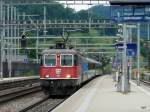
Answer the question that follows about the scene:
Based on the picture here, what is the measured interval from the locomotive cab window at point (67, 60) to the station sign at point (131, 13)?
10.2 meters

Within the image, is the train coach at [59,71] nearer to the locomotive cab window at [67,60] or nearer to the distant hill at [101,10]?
the locomotive cab window at [67,60]

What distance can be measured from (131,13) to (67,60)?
13521 mm

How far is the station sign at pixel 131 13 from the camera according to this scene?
75.7 ft

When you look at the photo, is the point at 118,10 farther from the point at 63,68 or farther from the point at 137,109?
the point at 63,68

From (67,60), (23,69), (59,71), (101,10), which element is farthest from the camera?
(23,69)

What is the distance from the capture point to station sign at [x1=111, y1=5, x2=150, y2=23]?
75.7 feet

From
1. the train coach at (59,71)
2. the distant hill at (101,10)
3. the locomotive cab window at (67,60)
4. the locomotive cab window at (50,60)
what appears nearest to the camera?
the train coach at (59,71)

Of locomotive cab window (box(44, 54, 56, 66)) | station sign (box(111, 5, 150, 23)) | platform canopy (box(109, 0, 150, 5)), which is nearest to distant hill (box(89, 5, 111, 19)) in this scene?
locomotive cab window (box(44, 54, 56, 66))

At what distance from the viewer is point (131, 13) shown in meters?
24.4

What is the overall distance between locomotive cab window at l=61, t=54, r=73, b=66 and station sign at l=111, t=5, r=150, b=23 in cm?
1025

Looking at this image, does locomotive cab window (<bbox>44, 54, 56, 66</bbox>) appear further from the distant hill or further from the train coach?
the distant hill

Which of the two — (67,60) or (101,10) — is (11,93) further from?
(101,10)

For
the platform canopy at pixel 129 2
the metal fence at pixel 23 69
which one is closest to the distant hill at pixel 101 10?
the metal fence at pixel 23 69

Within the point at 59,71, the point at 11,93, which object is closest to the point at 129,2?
the point at 59,71
